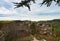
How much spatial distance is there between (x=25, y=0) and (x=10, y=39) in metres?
17.3

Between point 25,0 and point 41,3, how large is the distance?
37.8 inches

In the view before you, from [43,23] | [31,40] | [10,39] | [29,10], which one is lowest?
[43,23]

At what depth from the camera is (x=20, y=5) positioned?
14547mm

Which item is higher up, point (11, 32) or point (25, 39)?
point (11, 32)

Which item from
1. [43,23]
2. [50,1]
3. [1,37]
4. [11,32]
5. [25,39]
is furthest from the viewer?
[43,23]

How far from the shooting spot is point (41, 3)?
47.7ft

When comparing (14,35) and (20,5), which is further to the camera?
(14,35)

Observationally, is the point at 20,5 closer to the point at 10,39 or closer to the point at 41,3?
the point at 41,3

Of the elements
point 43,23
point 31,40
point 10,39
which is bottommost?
point 43,23

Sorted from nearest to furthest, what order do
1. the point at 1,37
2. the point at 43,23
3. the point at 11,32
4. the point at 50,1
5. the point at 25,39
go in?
the point at 50,1
the point at 11,32
the point at 1,37
the point at 25,39
the point at 43,23

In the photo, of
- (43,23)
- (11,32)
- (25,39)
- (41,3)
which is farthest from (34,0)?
(43,23)

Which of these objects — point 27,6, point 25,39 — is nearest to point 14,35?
point 25,39

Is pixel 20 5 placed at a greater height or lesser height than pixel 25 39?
greater

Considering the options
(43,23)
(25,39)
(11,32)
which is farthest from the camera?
(43,23)
